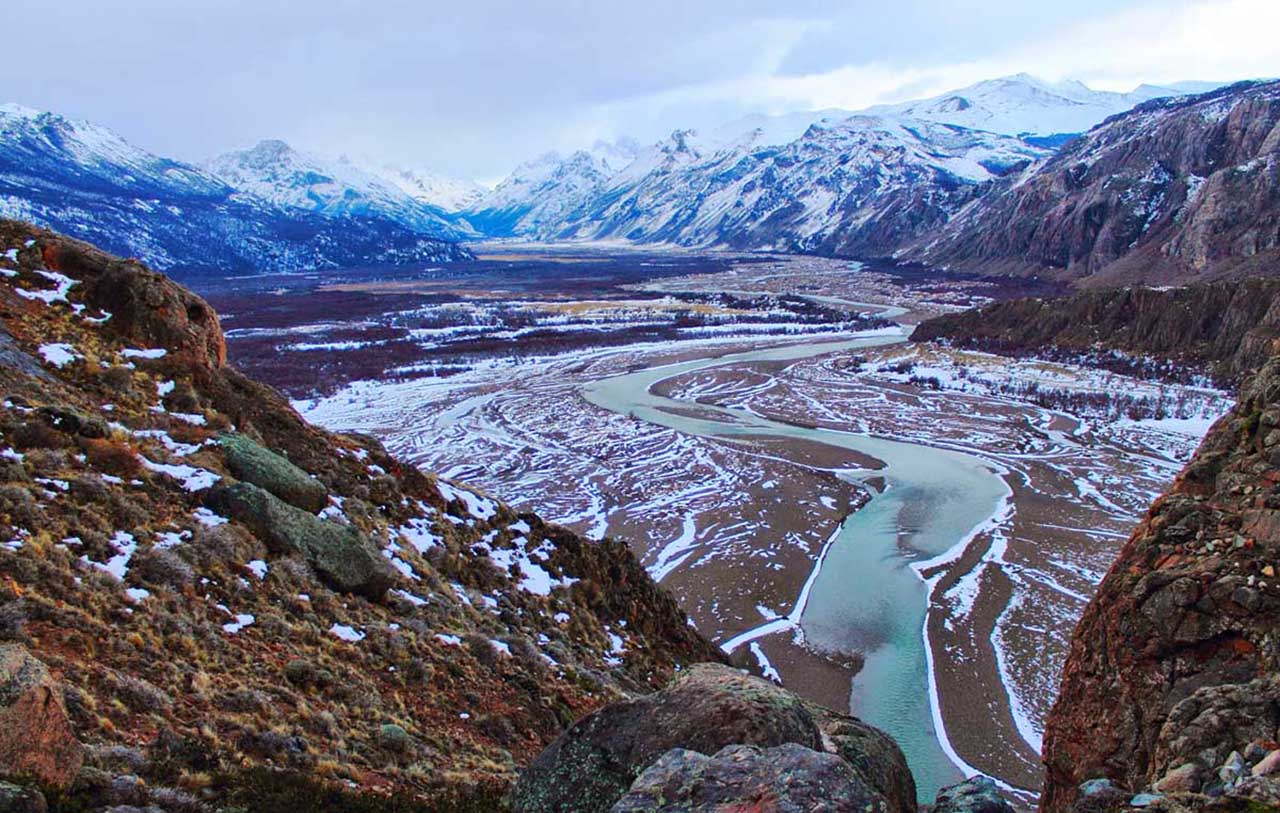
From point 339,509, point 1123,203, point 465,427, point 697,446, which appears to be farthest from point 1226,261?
point 339,509

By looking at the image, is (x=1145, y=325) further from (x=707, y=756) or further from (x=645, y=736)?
(x=707, y=756)

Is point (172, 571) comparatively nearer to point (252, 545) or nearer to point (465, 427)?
point (252, 545)

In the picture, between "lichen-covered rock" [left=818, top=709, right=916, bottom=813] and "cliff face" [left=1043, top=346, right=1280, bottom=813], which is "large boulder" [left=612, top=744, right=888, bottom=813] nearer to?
"lichen-covered rock" [left=818, top=709, right=916, bottom=813]

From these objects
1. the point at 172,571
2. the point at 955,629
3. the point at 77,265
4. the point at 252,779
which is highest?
the point at 77,265

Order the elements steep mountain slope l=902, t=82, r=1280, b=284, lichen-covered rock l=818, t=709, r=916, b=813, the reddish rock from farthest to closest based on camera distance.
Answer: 1. steep mountain slope l=902, t=82, r=1280, b=284
2. the reddish rock
3. lichen-covered rock l=818, t=709, r=916, b=813

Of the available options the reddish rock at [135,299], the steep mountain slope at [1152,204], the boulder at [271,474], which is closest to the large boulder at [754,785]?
the boulder at [271,474]

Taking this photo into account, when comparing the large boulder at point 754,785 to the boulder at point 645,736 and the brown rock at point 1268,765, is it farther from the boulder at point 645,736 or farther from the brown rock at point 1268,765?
the brown rock at point 1268,765

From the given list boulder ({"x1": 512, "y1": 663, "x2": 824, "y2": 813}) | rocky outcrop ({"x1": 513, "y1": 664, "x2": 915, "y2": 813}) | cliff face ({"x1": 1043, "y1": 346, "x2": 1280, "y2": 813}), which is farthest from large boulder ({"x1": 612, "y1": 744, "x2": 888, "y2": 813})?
cliff face ({"x1": 1043, "y1": 346, "x2": 1280, "y2": 813})
